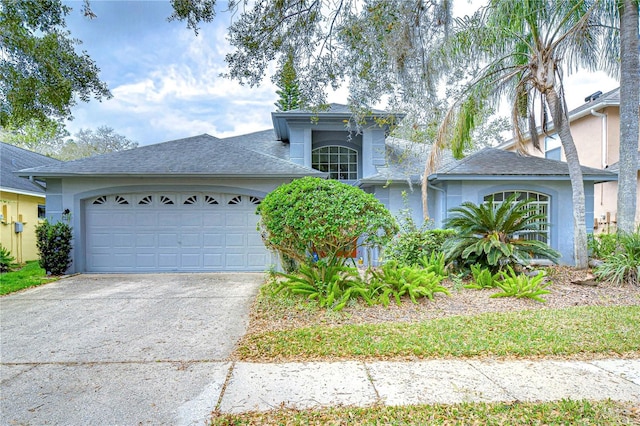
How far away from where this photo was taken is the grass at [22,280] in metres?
7.94

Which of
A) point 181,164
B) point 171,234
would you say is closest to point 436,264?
point 171,234

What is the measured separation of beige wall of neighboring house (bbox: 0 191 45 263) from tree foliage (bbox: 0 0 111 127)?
6864 mm

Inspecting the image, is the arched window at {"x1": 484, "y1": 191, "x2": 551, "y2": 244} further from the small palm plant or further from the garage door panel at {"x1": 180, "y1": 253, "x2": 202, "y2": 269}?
the garage door panel at {"x1": 180, "y1": 253, "x2": 202, "y2": 269}

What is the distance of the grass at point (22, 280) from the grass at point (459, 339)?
6497mm

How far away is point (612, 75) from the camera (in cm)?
990

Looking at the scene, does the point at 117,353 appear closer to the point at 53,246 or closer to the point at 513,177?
the point at 53,246

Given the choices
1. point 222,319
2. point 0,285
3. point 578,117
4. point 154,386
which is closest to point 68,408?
point 154,386

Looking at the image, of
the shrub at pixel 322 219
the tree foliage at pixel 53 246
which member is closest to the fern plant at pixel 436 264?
the shrub at pixel 322 219

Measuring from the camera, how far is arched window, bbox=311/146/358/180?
13.2m

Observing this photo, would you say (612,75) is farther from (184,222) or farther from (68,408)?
(68,408)

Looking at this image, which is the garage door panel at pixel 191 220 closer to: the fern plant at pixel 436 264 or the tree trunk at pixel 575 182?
the fern plant at pixel 436 264

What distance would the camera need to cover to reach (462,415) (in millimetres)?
2875

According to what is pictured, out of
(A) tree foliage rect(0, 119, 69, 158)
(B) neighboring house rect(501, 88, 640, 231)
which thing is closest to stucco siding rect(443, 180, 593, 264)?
(B) neighboring house rect(501, 88, 640, 231)

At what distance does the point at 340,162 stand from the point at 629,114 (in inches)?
314
